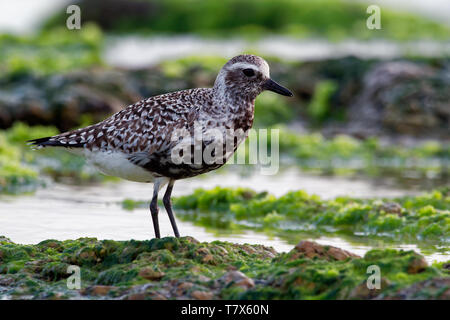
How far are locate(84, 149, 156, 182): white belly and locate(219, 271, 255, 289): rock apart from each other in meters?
2.18

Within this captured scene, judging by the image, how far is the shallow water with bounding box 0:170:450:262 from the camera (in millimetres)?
10680

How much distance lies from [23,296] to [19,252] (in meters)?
1.14

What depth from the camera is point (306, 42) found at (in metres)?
29.9

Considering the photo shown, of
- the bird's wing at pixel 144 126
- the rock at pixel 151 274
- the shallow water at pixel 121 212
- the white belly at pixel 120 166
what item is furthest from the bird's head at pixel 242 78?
the rock at pixel 151 274

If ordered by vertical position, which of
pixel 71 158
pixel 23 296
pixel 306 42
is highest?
pixel 306 42

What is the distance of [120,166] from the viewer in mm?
9117

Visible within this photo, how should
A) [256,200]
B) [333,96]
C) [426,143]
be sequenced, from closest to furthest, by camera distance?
[256,200], [426,143], [333,96]

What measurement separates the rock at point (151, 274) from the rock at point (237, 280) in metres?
0.61

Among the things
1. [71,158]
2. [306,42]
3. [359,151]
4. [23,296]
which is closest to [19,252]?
[23,296]

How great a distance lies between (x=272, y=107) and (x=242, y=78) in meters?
12.1

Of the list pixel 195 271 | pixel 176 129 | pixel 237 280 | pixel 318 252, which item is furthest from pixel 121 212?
pixel 237 280

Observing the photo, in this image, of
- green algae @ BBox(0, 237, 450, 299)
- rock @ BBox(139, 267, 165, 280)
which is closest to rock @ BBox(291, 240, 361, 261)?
green algae @ BBox(0, 237, 450, 299)

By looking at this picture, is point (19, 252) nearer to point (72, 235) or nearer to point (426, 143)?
point (72, 235)

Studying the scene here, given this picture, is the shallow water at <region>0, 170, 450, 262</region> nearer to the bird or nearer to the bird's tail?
the bird's tail
